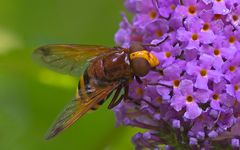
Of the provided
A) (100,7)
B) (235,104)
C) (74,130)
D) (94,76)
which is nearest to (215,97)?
(235,104)

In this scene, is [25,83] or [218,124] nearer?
[218,124]

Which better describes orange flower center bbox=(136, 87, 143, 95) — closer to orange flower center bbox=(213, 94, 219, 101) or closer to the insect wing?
the insect wing

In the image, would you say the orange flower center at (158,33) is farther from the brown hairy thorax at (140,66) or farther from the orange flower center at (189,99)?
the orange flower center at (189,99)

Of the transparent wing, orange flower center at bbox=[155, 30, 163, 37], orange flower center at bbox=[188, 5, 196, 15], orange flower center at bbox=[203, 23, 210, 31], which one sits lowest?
the transparent wing

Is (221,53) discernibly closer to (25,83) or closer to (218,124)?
(218,124)

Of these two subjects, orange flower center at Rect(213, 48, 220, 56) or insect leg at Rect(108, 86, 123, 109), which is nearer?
orange flower center at Rect(213, 48, 220, 56)

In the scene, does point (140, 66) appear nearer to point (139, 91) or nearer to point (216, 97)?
point (139, 91)

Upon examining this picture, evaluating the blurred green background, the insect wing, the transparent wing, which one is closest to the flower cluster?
the insect wing
